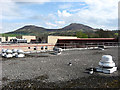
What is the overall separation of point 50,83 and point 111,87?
2514mm

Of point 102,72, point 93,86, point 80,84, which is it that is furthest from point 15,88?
point 102,72

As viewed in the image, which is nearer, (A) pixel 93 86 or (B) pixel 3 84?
(A) pixel 93 86

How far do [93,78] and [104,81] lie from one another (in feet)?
1.92

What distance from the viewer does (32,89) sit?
537cm

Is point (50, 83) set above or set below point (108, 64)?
below

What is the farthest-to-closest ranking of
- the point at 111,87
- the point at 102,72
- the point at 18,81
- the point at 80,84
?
the point at 102,72, the point at 18,81, the point at 80,84, the point at 111,87

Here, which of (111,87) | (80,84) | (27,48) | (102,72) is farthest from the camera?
(27,48)

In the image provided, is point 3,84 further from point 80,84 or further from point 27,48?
point 27,48

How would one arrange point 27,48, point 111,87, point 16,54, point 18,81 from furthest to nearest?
point 27,48 → point 16,54 → point 18,81 → point 111,87

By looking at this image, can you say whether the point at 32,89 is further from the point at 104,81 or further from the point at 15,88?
the point at 104,81

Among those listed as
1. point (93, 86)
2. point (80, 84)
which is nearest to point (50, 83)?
point (80, 84)

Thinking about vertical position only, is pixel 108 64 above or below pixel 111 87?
above

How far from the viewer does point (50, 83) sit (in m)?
5.96

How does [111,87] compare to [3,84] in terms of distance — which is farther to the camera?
[3,84]
